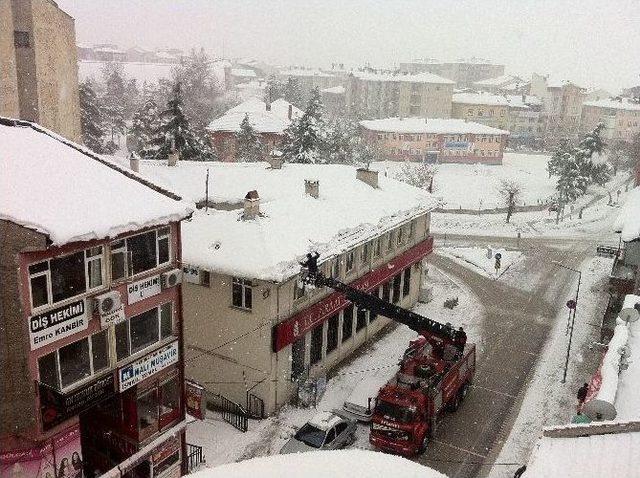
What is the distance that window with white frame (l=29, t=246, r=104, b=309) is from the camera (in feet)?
45.3

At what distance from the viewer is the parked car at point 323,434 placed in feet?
66.0

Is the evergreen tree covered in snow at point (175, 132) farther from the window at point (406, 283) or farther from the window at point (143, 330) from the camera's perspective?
the window at point (143, 330)

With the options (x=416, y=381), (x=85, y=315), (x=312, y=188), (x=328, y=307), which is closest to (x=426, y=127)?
(x=312, y=188)

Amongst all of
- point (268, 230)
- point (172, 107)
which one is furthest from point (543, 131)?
point (268, 230)

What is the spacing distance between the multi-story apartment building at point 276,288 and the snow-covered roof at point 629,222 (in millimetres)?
11541

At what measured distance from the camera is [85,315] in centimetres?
1498

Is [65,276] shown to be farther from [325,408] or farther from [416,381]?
[416,381]

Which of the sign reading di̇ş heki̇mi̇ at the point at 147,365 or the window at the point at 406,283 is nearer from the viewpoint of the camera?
the sign reading di̇ş heki̇mi̇ at the point at 147,365

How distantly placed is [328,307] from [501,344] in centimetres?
1113

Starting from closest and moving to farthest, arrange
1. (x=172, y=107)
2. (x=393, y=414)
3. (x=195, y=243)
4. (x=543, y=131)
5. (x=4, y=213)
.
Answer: (x=4, y=213) → (x=393, y=414) → (x=195, y=243) → (x=172, y=107) → (x=543, y=131)

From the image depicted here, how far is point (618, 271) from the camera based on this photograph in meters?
32.2

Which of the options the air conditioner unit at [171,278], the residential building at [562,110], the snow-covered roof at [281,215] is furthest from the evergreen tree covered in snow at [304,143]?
the residential building at [562,110]

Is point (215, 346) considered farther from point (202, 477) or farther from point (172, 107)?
point (172, 107)

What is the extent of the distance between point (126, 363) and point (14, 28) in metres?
21.4
